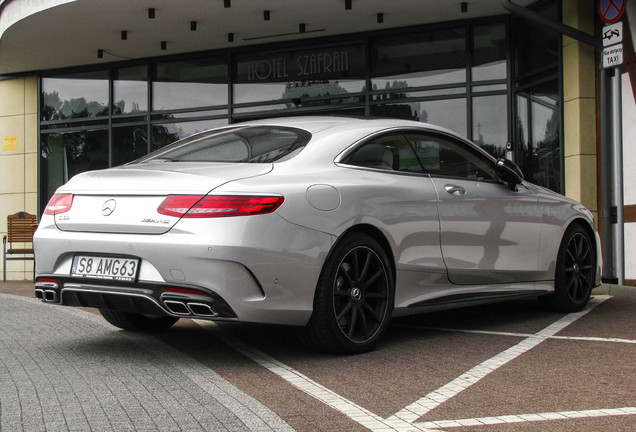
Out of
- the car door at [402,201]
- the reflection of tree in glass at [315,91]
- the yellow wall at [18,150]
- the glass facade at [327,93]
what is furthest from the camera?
the yellow wall at [18,150]

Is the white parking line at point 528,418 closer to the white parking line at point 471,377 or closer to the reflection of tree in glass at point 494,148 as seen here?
the white parking line at point 471,377

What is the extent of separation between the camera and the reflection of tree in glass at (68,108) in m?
16.1

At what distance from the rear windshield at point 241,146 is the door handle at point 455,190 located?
114cm

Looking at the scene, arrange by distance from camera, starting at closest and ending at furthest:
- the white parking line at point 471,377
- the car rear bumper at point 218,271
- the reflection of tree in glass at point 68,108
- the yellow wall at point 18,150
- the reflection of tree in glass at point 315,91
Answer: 1. the white parking line at point 471,377
2. the car rear bumper at point 218,271
3. the reflection of tree in glass at point 315,91
4. the reflection of tree in glass at point 68,108
5. the yellow wall at point 18,150

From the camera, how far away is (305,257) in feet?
15.6

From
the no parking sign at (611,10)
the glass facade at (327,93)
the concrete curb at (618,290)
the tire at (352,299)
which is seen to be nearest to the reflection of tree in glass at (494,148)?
the glass facade at (327,93)

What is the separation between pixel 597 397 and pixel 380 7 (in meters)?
8.98

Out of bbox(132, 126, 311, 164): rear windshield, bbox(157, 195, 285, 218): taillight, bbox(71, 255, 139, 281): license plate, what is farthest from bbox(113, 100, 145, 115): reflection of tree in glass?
bbox(157, 195, 285, 218): taillight

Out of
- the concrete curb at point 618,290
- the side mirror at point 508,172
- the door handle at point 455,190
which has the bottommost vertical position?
the concrete curb at point 618,290

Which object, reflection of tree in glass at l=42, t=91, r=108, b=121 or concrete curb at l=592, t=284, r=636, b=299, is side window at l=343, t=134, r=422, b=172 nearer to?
concrete curb at l=592, t=284, r=636, b=299

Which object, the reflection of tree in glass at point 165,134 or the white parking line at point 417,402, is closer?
the white parking line at point 417,402

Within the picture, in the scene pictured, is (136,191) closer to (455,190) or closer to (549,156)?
(455,190)

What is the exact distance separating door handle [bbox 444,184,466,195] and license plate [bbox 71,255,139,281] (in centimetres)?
230

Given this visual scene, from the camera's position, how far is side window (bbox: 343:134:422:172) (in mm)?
5461
